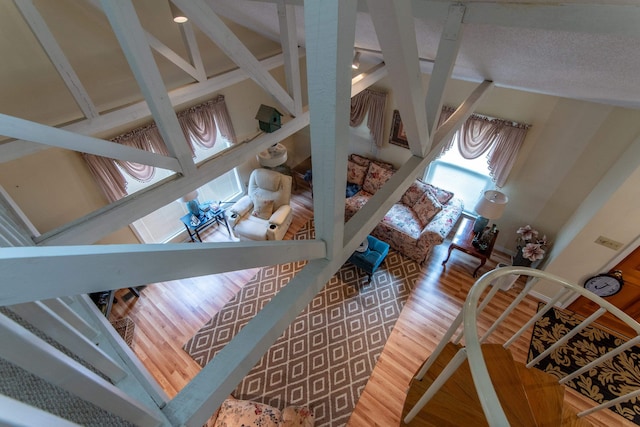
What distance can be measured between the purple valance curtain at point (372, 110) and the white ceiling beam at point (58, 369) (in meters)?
4.73

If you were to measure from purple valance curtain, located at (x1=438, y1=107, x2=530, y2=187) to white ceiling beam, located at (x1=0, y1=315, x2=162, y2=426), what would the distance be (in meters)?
4.51

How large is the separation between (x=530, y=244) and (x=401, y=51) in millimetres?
3831

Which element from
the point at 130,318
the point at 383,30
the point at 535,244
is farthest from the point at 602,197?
the point at 130,318

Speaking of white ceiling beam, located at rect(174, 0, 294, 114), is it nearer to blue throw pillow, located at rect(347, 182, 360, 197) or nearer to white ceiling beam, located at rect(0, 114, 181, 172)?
white ceiling beam, located at rect(0, 114, 181, 172)

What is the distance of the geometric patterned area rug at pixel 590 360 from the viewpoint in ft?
9.54

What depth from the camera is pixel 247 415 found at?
2406 millimetres

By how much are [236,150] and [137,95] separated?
2205 mm

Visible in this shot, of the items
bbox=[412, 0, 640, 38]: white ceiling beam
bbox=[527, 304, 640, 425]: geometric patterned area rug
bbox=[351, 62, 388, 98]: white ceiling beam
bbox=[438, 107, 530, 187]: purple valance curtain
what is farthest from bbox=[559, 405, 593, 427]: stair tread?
bbox=[438, 107, 530, 187]: purple valance curtain

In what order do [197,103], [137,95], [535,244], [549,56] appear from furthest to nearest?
[197,103]
[535,244]
[137,95]
[549,56]

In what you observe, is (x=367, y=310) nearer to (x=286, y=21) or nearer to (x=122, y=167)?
(x=286, y=21)

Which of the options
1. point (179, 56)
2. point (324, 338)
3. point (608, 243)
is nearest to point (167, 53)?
point (179, 56)

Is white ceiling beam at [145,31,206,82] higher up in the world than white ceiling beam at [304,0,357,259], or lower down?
higher up

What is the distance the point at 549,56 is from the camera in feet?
4.62

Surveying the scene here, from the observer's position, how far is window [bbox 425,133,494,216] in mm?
4297
